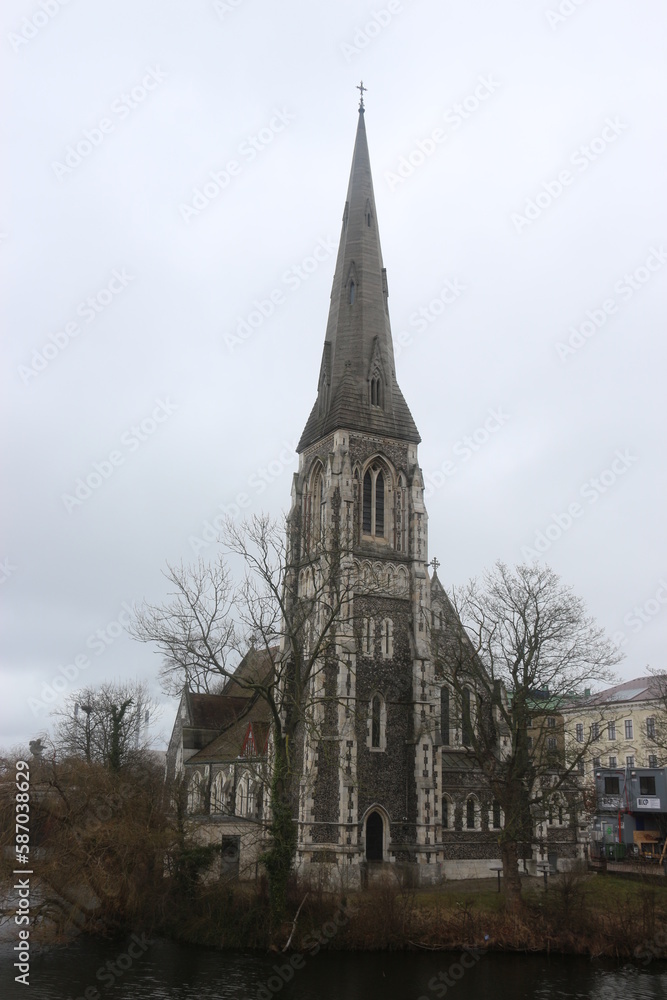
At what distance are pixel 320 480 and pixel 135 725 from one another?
2338 centimetres

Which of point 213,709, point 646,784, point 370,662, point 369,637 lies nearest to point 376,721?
point 370,662

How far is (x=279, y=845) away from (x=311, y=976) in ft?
14.7

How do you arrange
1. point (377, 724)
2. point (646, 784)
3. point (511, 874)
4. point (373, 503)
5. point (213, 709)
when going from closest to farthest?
point (511, 874)
point (377, 724)
point (373, 503)
point (646, 784)
point (213, 709)

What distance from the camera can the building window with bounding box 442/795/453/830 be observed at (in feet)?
123

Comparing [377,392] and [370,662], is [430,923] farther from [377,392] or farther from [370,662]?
[377,392]

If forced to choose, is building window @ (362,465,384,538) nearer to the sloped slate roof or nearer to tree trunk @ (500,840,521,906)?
tree trunk @ (500,840,521,906)

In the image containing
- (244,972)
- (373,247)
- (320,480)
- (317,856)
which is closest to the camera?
(244,972)

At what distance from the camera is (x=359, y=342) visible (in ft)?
142

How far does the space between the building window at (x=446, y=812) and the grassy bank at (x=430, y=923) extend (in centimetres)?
867

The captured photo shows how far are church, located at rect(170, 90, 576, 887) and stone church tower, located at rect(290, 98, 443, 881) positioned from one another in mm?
60

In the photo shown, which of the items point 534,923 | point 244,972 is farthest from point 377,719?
point 244,972

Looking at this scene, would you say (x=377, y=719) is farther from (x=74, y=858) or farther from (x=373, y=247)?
(x=373, y=247)

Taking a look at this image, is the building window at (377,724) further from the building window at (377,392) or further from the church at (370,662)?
the building window at (377,392)

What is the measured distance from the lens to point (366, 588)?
1503 inches
